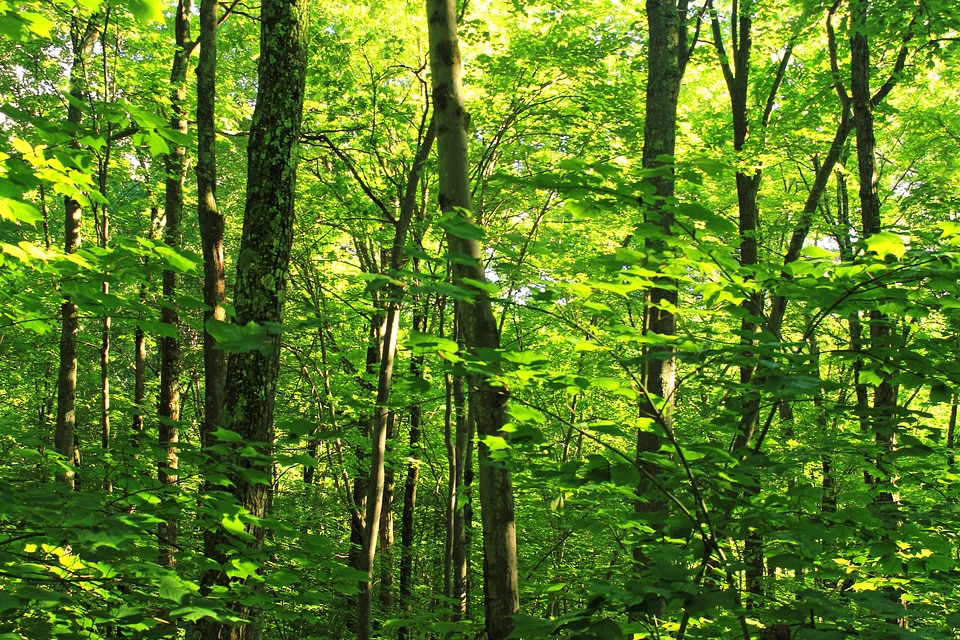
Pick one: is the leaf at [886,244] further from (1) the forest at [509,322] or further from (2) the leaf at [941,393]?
(2) the leaf at [941,393]

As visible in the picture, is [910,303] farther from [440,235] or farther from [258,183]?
[440,235]

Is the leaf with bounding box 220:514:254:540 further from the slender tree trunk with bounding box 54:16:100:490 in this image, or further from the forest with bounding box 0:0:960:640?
the slender tree trunk with bounding box 54:16:100:490

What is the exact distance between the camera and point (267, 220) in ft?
14.1

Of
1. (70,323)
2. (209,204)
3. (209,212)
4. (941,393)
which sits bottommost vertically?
Result: (941,393)

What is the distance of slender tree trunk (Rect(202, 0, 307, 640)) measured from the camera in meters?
4.12

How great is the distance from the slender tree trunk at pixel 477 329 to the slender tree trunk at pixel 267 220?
66.3 inches

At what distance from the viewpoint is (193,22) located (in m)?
11.3

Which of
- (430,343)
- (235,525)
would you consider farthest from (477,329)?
(235,525)

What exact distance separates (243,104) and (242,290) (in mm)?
11997

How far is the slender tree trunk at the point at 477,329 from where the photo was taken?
2.90m

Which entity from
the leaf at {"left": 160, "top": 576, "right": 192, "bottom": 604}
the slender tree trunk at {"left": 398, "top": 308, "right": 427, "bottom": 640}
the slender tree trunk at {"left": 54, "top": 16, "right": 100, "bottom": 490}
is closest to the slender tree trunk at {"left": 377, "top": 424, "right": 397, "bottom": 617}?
the slender tree trunk at {"left": 398, "top": 308, "right": 427, "bottom": 640}

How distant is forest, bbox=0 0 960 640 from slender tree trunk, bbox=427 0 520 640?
0.05 ft

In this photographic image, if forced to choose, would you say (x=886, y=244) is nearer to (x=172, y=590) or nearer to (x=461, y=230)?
(x=461, y=230)

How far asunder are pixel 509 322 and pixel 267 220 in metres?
11.1
